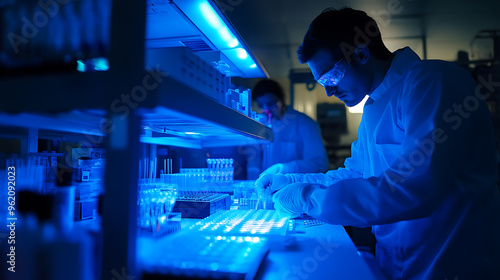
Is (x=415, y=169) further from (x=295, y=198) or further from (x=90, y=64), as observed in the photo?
(x=90, y=64)

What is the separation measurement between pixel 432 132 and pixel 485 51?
489 centimetres

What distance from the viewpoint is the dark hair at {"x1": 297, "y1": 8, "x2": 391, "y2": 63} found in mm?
1453

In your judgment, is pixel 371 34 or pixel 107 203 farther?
pixel 371 34

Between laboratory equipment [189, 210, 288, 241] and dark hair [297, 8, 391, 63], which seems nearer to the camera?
laboratory equipment [189, 210, 288, 241]

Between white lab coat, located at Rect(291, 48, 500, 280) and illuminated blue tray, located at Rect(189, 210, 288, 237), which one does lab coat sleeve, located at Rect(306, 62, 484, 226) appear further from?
illuminated blue tray, located at Rect(189, 210, 288, 237)

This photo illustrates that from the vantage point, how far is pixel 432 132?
1.03 meters

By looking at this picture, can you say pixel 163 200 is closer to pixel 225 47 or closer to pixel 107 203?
pixel 107 203

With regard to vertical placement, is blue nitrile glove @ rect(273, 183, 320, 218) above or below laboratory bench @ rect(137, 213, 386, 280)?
above

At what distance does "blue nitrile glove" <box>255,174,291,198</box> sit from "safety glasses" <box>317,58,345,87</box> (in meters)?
0.80

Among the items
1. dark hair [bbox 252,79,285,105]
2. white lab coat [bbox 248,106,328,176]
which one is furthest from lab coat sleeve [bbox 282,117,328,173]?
dark hair [bbox 252,79,285,105]

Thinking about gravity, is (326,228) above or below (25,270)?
below

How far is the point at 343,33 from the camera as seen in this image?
4.75 feet

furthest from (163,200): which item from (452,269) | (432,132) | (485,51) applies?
(485,51)

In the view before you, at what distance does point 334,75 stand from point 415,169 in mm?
689
